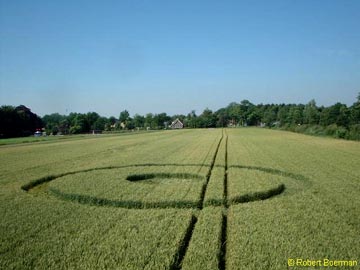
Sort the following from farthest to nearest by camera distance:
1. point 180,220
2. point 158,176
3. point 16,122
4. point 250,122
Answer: point 250,122 → point 16,122 → point 158,176 → point 180,220

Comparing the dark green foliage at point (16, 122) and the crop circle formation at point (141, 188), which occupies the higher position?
the dark green foliage at point (16, 122)

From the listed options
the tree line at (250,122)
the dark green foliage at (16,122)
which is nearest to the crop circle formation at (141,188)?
the tree line at (250,122)

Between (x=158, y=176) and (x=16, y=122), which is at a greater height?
(x=16, y=122)

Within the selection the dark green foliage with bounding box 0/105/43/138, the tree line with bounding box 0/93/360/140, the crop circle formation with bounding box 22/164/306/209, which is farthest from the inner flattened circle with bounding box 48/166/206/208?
the dark green foliage with bounding box 0/105/43/138

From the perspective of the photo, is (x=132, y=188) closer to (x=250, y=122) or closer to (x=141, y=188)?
(x=141, y=188)

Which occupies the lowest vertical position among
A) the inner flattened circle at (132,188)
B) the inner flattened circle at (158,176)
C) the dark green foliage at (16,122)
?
the inner flattened circle at (158,176)

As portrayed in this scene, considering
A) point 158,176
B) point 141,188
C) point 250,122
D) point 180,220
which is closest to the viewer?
point 180,220

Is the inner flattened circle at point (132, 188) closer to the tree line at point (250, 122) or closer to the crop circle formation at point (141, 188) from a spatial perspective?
the crop circle formation at point (141, 188)

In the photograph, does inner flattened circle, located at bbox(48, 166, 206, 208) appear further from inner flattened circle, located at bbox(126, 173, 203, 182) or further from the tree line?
the tree line

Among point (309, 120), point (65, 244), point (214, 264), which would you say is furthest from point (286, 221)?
point (309, 120)

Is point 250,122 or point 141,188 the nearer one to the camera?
point 141,188

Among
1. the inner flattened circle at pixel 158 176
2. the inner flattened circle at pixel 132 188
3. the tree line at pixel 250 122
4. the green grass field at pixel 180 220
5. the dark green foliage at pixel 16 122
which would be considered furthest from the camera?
the dark green foliage at pixel 16 122

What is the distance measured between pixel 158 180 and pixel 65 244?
9558 millimetres

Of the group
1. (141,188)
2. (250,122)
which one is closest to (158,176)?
(141,188)
